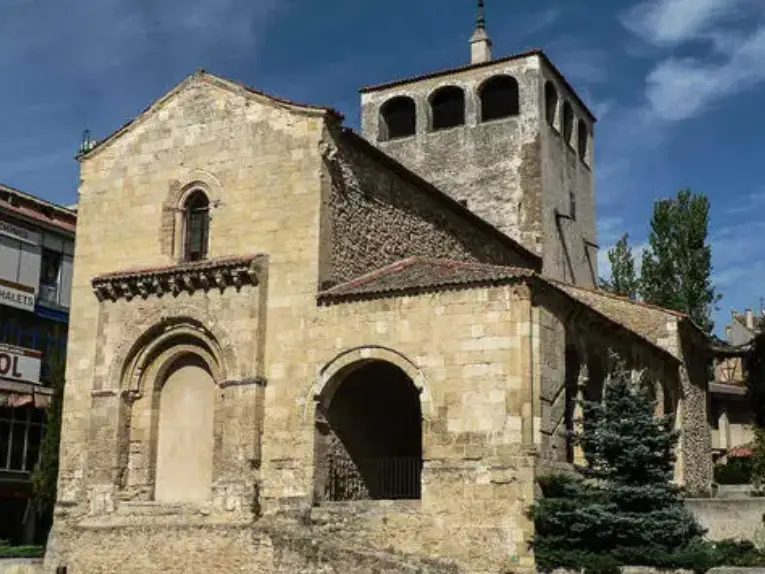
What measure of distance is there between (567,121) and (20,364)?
19.3m

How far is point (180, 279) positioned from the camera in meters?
19.8

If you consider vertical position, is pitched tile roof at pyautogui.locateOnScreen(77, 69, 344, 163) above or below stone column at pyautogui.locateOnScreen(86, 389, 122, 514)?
above

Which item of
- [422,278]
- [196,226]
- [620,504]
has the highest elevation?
[196,226]

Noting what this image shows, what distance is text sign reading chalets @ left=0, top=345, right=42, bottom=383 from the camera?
2827 cm

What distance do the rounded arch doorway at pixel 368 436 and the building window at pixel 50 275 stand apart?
14.2 metres

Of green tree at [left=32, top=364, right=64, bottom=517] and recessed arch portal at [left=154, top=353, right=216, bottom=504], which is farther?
green tree at [left=32, top=364, right=64, bottom=517]

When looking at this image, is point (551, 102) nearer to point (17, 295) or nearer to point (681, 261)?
point (681, 261)

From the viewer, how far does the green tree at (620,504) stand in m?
15.4

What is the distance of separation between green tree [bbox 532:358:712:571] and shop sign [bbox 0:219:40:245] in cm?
1902

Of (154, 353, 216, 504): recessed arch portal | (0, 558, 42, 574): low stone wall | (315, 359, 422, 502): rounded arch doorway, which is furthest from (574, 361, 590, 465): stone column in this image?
(0, 558, 42, 574): low stone wall

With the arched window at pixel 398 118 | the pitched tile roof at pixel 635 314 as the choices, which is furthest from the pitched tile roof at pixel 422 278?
the arched window at pixel 398 118

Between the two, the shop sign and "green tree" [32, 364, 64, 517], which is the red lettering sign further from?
the shop sign

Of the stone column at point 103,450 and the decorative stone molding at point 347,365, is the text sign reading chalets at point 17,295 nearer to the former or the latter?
the stone column at point 103,450

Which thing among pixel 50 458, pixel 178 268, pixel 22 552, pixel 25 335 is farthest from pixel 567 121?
pixel 22 552
